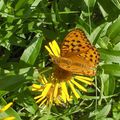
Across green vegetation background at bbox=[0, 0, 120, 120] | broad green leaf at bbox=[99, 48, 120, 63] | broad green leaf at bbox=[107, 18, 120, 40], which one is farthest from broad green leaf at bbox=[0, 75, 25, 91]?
broad green leaf at bbox=[107, 18, 120, 40]

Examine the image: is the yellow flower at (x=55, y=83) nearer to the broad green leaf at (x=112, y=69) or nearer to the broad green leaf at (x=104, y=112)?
the broad green leaf at (x=112, y=69)

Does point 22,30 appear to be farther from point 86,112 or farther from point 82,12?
point 86,112

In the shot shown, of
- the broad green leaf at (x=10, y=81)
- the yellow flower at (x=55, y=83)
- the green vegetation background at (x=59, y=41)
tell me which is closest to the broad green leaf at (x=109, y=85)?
the green vegetation background at (x=59, y=41)

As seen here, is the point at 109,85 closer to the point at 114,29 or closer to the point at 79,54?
the point at 114,29

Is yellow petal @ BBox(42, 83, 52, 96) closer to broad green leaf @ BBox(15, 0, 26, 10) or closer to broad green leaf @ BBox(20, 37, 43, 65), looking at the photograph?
broad green leaf @ BBox(20, 37, 43, 65)

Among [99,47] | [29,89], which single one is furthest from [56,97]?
[99,47]
